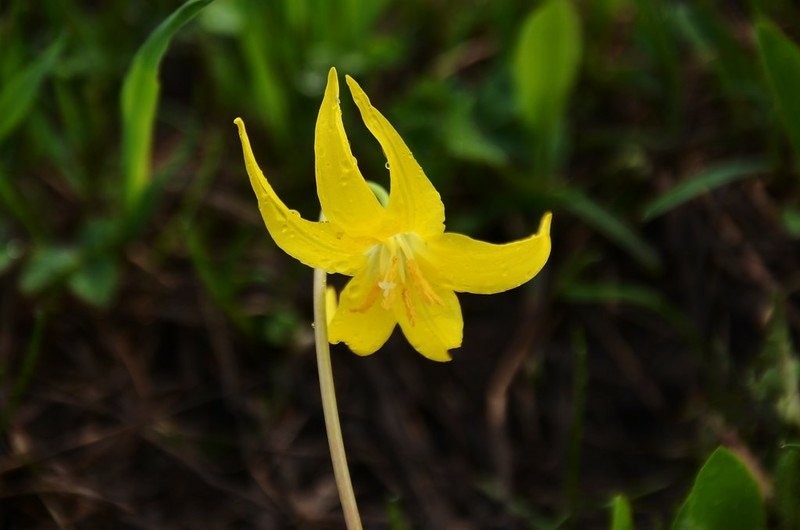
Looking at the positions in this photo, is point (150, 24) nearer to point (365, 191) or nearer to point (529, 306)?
point (529, 306)

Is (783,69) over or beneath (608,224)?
beneath

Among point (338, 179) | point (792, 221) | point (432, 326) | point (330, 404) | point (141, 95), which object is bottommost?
point (330, 404)

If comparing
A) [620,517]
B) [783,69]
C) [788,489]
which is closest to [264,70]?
[783,69]

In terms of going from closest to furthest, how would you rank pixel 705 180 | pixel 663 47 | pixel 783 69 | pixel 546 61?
pixel 783 69
pixel 705 180
pixel 546 61
pixel 663 47

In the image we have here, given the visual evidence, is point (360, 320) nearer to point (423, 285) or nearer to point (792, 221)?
point (423, 285)

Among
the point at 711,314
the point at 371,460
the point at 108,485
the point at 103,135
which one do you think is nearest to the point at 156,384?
the point at 108,485

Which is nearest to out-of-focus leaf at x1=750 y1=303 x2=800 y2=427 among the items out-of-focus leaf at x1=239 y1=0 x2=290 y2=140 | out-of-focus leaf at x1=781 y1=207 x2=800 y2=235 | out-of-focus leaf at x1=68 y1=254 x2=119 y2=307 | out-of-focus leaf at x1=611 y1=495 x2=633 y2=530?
out-of-focus leaf at x1=781 y1=207 x2=800 y2=235
